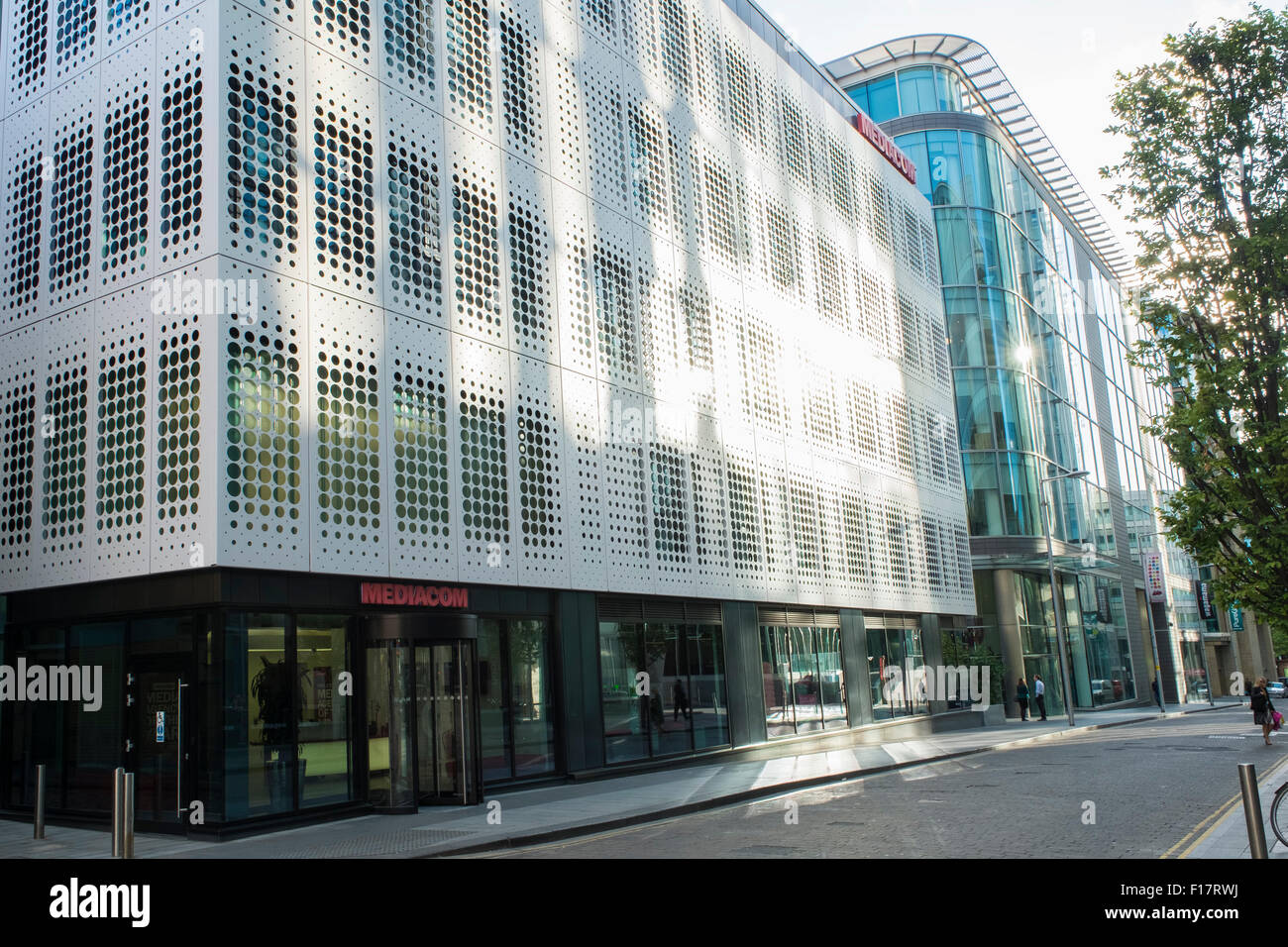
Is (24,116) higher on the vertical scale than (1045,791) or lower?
higher

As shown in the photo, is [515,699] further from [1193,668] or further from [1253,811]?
[1193,668]

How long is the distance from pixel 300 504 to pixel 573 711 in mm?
7664

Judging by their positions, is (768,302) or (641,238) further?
(768,302)

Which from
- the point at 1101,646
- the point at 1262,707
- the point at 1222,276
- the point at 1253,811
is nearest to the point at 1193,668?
the point at 1101,646

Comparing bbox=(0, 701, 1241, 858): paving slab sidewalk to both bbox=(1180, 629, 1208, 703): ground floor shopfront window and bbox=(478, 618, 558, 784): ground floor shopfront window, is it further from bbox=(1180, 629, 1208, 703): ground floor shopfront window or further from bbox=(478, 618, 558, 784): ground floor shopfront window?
bbox=(1180, 629, 1208, 703): ground floor shopfront window

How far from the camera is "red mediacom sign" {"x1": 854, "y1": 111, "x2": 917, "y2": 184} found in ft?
131

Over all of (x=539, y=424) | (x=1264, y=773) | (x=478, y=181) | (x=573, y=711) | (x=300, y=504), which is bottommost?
(x=1264, y=773)

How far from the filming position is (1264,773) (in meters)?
18.9

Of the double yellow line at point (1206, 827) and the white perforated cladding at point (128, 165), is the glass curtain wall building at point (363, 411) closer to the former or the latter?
the white perforated cladding at point (128, 165)

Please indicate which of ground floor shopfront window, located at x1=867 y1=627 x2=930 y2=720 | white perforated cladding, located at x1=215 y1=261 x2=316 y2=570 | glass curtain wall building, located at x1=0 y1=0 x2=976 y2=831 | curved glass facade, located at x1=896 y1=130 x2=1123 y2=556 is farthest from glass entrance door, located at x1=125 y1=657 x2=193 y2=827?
curved glass facade, located at x1=896 y1=130 x2=1123 y2=556
